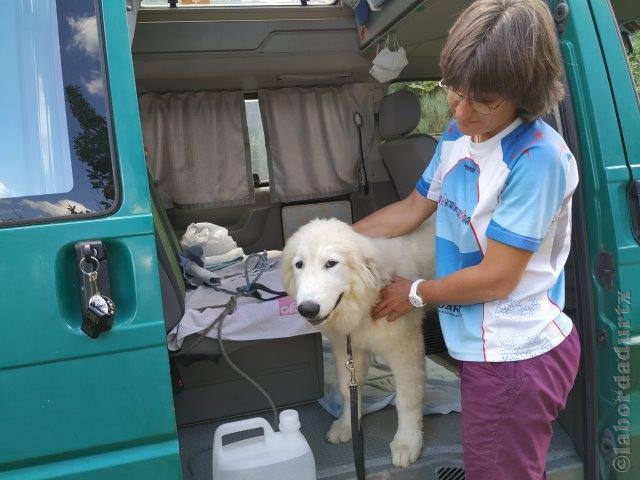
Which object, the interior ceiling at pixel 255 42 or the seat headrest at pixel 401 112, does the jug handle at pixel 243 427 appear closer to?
the interior ceiling at pixel 255 42

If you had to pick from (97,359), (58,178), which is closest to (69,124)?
(58,178)

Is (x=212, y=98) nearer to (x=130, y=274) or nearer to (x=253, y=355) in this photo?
(x=253, y=355)

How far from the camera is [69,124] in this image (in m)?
1.55

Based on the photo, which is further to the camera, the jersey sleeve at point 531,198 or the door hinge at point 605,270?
the door hinge at point 605,270

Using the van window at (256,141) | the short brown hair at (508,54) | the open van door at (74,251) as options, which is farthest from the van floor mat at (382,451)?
the van window at (256,141)

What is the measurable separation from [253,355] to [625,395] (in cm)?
189

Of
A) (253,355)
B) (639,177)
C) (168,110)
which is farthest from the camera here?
(168,110)

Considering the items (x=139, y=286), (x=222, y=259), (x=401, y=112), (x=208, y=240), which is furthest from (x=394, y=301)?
(x=401, y=112)

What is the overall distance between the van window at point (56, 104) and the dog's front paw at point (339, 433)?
5.85ft

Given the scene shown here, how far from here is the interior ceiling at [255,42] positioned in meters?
3.63

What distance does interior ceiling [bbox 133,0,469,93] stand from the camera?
3.63m

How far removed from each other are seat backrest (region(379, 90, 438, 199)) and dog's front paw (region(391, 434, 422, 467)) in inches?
82.1

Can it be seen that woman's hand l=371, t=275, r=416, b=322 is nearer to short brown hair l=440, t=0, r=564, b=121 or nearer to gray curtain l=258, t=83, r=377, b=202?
short brown hair l=440, t=0, r=564, b=121

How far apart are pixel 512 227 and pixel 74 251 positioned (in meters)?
1.26
